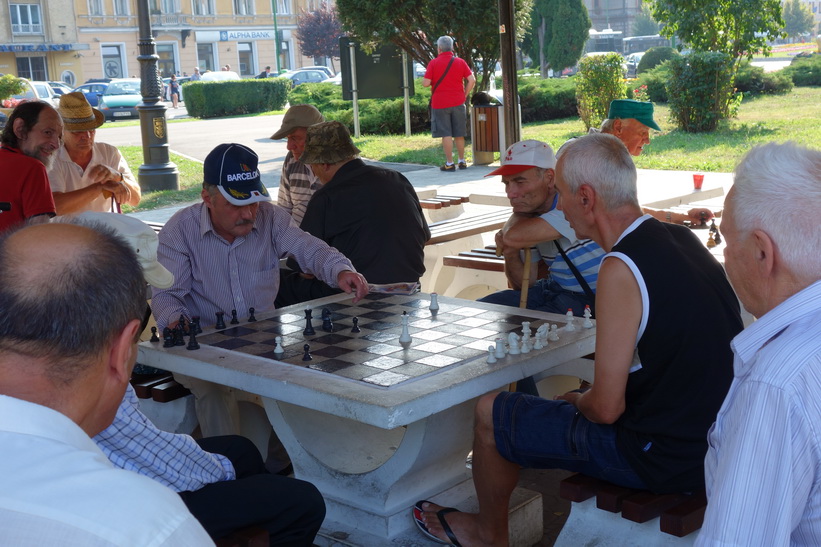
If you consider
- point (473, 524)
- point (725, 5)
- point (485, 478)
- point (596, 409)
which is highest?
point (725, 5)

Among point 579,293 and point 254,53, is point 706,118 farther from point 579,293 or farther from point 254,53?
point 254,53

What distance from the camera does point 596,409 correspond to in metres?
2.70

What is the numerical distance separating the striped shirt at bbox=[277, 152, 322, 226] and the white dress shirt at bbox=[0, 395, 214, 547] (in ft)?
15.0

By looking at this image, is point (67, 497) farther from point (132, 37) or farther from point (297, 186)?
point (132, 37)

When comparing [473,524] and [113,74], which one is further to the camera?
[113,74]

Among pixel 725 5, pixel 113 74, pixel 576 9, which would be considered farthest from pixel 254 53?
pixel 725 5

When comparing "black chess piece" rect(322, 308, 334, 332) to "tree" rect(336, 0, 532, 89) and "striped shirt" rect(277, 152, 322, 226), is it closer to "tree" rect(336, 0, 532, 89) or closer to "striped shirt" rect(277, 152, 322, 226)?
"striped shirt" rect(277, 152, 322, 226)

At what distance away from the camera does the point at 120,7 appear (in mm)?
50438

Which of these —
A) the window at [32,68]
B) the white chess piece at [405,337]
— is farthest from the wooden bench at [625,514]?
the window at [32,68]

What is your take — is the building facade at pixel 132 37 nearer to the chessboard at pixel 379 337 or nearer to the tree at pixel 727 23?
the tree at pixel 727 23

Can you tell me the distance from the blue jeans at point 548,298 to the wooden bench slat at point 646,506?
4.98 ft

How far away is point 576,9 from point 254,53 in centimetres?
Result: 2765

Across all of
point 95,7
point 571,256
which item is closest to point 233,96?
point 95,7

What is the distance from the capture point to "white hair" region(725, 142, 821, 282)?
164 centimetres
